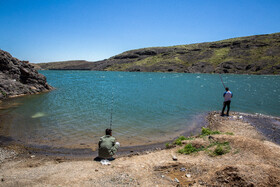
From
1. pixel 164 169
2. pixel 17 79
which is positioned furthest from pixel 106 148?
pixel 17 79

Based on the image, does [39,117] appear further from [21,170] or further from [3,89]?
[3,89]

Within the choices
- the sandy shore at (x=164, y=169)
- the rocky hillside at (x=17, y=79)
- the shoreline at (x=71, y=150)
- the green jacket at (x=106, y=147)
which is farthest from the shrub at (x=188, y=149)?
the rocky hillside at (x=17, y=79)

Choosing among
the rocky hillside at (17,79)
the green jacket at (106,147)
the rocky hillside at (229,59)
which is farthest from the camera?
the rocky hillside at (229,59)

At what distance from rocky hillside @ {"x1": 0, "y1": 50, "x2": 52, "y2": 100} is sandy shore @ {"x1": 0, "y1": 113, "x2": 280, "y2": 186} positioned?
2635 centimetres

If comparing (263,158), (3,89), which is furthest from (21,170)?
(3,89)

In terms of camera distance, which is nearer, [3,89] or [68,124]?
[68,124]

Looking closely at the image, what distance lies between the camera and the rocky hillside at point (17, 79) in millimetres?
31859

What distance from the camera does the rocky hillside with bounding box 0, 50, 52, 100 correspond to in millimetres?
31859

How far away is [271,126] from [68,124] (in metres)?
18.7

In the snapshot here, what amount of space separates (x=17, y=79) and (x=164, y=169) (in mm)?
38253

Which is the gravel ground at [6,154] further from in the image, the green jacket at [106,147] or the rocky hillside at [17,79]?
the rocky hillside at [17,79]

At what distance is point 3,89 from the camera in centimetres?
3059

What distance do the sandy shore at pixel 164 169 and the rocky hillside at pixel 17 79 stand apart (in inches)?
1037

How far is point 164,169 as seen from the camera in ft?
26.6
